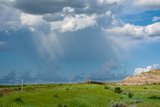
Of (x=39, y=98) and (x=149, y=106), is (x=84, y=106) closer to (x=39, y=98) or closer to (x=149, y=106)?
(x=39, y=98)

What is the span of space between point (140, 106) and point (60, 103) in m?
11.6

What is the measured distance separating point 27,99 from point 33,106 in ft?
14.7

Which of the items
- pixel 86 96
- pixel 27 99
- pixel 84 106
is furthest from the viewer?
pixel 86 96

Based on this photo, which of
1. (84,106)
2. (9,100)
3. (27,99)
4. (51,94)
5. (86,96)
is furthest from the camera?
(86,96)

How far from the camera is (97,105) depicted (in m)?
66.4

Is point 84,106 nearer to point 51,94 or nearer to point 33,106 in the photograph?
point 51,94

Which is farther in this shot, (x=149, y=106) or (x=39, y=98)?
(x=39, y=98)

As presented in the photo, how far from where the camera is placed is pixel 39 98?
2360 inches

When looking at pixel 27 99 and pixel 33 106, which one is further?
pixel 27 99

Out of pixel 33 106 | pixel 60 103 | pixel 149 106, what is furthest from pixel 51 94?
pixel 149 106

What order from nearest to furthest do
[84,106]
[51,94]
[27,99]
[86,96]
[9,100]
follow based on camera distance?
[9,100]
[27,99]
[84,106]
[51,94]
[86,96]

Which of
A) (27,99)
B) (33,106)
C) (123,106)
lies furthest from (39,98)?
(123,106)

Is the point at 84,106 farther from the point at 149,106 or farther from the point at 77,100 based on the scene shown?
the point at 149,106

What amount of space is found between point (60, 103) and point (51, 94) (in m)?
8.19
